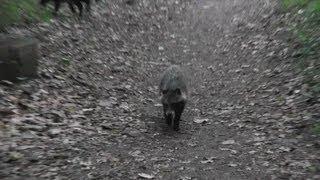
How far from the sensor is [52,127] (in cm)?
843

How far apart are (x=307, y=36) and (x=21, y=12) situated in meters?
8.12

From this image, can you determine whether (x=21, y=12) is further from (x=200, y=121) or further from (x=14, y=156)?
(x=14, y=156)

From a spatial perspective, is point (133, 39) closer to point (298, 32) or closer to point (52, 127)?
point (298, 32)

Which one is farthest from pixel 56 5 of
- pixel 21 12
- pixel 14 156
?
pixel 14 156

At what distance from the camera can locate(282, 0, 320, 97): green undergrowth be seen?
10.2 m

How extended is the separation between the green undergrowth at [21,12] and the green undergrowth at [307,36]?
757 centimetres

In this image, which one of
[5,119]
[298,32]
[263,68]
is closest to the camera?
[5,119]

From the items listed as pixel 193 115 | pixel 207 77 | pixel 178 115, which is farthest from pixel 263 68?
pixel 178 115

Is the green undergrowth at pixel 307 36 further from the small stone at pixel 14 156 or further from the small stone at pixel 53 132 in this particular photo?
the small stone at pixel 14 156

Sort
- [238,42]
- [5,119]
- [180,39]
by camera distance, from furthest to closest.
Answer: [180,39] < [238,42] < [5,119]

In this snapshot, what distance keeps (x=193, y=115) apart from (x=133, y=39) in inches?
248

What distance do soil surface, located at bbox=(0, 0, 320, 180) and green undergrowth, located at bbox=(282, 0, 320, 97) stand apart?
0.32 metres

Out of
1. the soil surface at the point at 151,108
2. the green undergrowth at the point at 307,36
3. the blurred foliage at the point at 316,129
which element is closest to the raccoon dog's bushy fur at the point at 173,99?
the soil surface at the point at 151,108

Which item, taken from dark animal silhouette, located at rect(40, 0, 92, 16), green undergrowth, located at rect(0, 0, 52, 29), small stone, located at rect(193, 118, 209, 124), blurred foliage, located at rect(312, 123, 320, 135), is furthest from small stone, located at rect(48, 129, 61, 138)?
dark animal silhouette, located at rect(40, 0, 92, 16)
